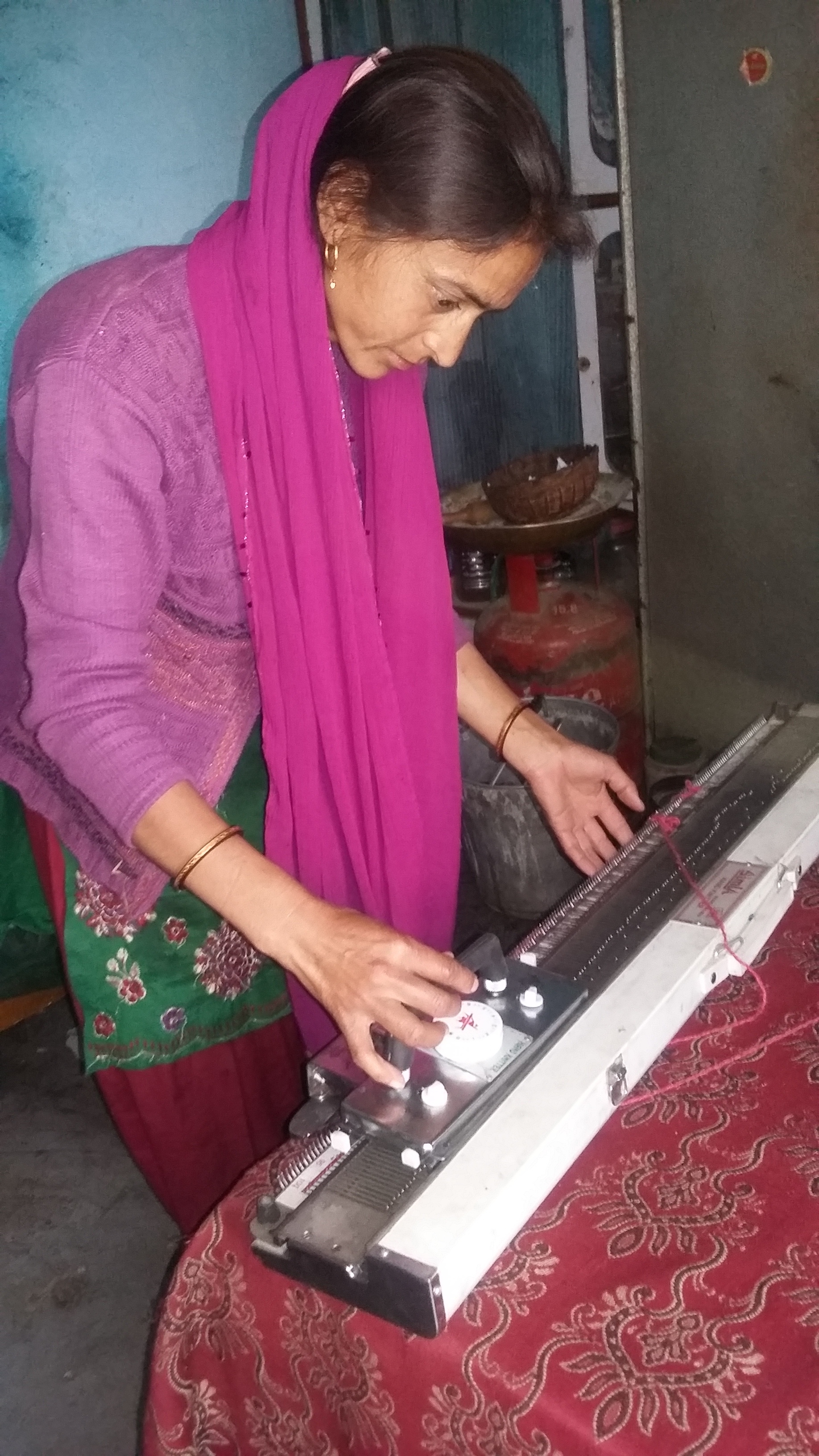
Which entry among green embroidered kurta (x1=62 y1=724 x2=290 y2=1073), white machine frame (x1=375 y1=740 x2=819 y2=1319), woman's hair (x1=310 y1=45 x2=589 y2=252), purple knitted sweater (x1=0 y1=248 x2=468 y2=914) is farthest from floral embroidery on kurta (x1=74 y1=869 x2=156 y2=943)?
woman's hair (x1=310 y1=45 x2=589 y2=252)

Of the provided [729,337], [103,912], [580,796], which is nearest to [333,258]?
[580,796]

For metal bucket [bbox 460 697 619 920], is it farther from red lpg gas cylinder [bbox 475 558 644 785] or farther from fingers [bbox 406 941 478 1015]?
fingers [bbox 406 941 478 1015]

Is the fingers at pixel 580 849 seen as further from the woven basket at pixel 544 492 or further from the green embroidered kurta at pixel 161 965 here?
the woven basket at pixel 544 492

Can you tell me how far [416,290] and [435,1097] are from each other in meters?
0.68

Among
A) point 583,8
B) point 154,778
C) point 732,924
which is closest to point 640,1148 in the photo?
point 732,924

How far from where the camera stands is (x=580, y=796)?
1.31m

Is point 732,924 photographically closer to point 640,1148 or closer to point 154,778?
point 640,1148

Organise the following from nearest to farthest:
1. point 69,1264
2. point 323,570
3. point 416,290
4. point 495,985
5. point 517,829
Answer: point 495,985
point 416,290
point 323,570
point 69,1264
point 517,829

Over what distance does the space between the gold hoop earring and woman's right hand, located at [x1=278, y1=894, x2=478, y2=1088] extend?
58 cm

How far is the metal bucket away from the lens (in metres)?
2.51

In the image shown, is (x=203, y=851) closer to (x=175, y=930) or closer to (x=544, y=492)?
(x=175, y=930)

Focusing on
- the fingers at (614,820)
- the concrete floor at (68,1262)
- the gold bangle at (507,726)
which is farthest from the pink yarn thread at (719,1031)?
the concrete floor at (68,1262)

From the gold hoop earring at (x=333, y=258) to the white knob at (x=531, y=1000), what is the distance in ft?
2.19

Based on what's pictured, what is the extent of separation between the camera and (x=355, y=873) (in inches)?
51.1
